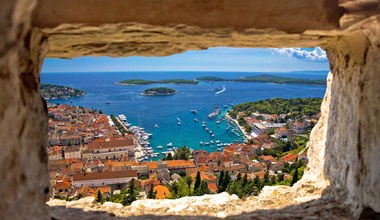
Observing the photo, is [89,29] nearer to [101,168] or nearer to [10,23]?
[10,23]

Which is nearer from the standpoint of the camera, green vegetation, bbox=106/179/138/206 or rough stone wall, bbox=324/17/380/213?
rough stone wall, bbox=324/17/380/213

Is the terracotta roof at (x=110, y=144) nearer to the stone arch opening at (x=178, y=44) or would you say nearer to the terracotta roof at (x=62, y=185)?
the terracotta roof at (x=62, y=185)

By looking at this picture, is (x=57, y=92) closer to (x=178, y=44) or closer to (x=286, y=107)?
(x=286, y=107)

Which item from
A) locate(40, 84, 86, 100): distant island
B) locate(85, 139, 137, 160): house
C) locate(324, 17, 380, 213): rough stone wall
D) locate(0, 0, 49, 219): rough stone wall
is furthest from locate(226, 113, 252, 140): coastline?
locate(0, 0, 49, 219): rough stone wall

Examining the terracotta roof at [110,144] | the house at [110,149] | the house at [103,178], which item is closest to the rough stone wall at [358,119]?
the house at [103,178]

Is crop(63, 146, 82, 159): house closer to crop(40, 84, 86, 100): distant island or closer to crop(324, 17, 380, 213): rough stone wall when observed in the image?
crop(324, 17, 380, 213): rough stone wall

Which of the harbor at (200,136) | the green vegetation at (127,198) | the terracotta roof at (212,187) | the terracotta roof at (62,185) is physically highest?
the green vegetation at (127,198)

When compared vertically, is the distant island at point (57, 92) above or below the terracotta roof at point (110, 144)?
above
